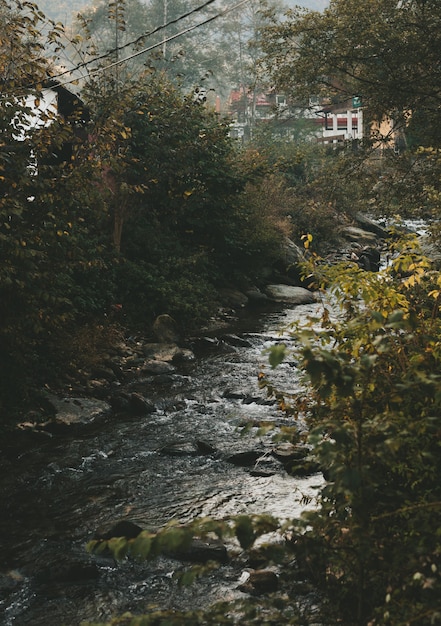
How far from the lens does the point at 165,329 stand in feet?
45.8

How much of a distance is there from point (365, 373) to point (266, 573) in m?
2.26

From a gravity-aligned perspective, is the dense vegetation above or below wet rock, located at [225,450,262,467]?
above

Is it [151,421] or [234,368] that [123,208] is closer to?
[234,368]

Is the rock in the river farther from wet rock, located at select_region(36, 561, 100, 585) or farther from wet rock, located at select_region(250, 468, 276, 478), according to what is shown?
wet rock, located at select_region(36, 561, 100, 585)

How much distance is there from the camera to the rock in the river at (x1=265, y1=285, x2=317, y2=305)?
62.5 ft

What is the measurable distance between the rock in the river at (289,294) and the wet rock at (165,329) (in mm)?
5417

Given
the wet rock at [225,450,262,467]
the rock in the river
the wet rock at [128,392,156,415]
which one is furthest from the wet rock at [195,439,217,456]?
the rock in the river

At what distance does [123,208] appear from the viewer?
15484 mm

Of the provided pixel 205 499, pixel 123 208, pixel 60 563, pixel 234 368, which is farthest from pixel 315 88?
pixel 60 563

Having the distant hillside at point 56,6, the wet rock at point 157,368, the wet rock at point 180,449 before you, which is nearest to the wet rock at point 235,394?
the wet rock at point 157,368

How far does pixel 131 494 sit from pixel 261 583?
2.33 meters

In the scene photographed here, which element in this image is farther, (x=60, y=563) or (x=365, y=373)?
(x=60, y=563)

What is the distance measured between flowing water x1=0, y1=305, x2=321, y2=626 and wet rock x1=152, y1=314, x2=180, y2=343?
2.39m

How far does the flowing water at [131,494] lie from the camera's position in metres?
5.15
